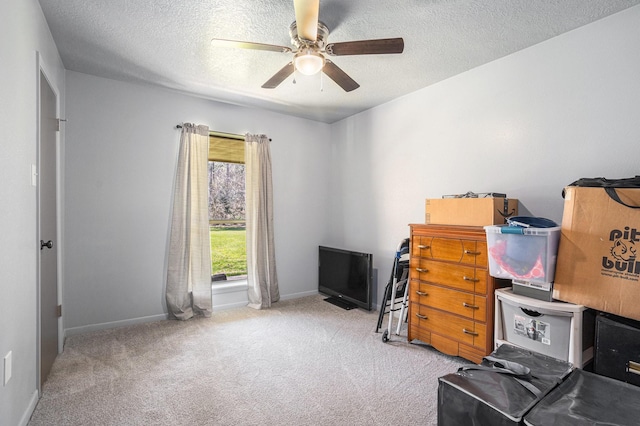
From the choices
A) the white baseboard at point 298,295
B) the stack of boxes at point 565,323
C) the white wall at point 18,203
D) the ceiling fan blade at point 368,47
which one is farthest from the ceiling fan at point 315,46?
the white baseboard at point 298,295

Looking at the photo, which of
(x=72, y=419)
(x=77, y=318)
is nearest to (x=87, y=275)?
(x=77, y=318)

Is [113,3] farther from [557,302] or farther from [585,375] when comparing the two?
[557,302]

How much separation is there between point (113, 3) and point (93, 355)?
2768 mm

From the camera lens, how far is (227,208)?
4.16 meters

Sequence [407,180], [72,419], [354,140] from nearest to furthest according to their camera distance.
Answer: [72,419] → [407,180] → [354,140]

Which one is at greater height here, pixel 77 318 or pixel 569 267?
pixel 569 267

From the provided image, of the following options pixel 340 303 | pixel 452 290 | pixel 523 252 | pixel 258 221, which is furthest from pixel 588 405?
pixel 258 221

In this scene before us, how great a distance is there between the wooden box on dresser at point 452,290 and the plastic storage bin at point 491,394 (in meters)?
1.02

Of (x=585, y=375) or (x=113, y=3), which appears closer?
(x=585, y=375)

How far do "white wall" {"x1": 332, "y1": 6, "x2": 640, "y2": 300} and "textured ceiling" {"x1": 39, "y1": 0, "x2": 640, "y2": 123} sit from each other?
0.17m

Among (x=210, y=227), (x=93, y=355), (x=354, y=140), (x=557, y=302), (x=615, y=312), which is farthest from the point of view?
(x=354, y=140)

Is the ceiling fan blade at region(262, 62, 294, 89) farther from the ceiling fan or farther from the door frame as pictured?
the door frame

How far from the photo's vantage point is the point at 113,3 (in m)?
2.10

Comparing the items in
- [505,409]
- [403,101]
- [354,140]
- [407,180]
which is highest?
[403,101]
